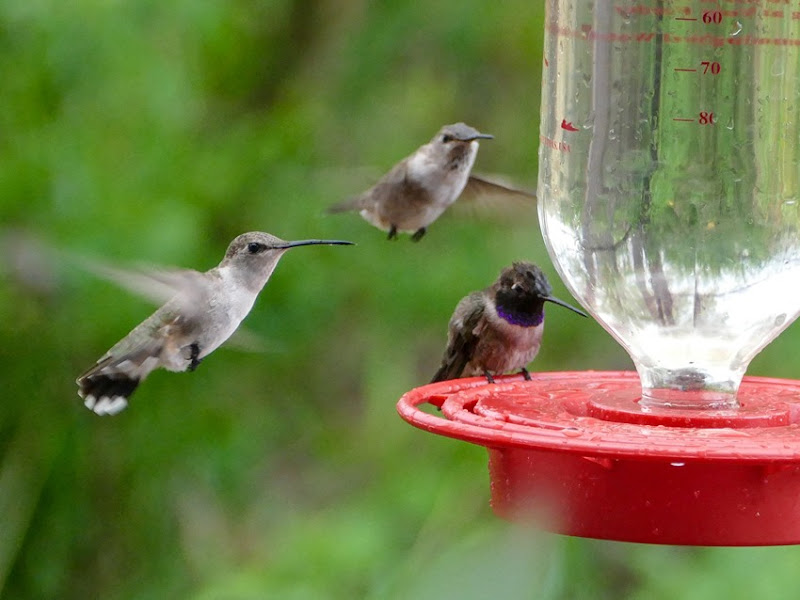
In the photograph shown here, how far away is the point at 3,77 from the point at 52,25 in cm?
32

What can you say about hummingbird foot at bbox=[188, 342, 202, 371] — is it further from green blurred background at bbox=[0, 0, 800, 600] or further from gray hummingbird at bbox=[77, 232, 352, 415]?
green blurred background at bbox=[0, 0, 800, 600]

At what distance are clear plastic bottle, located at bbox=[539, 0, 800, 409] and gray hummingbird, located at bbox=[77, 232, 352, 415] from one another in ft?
2.47

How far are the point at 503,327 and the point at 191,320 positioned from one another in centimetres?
112

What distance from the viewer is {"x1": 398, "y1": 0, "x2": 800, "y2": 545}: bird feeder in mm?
2236

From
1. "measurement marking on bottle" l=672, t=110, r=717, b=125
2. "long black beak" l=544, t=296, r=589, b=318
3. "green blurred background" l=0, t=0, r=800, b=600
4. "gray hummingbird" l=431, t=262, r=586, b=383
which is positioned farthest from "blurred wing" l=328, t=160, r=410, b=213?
Result: "measurement marking on bottle" l=672, t=110, r=717, b=125

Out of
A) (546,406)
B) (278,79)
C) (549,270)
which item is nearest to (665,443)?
(546,406)

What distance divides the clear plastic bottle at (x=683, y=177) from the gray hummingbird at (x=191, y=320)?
753mm

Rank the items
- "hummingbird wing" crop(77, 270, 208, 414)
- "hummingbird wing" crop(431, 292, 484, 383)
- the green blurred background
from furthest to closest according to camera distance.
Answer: the green blurred background
"hummingbird wing" crop(431, 292, 484, 383)
"hummingbird wing" crop(77, 270, 208, 414)

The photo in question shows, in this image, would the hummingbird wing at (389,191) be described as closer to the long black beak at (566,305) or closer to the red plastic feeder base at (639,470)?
the long black beak at (566,305)

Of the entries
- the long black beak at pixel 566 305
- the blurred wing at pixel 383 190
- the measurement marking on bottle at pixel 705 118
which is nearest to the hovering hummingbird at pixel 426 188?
the blurred wing at pixel 383 190

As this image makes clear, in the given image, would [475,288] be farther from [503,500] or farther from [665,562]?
[503,500]

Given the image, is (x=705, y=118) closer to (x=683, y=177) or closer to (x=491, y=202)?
(x=683, y=177)

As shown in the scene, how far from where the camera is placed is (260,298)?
16.8 feet

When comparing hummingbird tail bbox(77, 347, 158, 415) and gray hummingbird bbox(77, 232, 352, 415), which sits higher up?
gray hummingbird bbox(77, 232, 352, 415)
